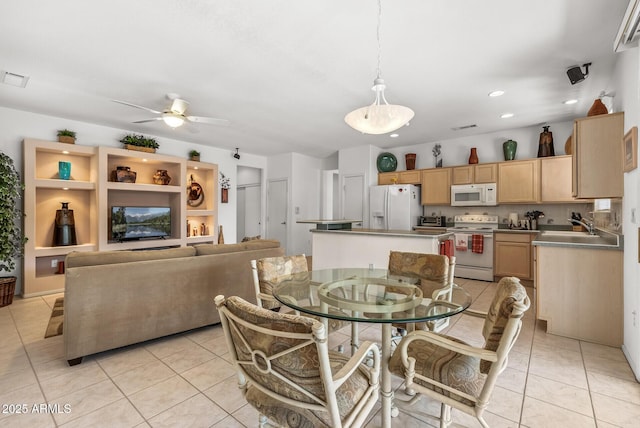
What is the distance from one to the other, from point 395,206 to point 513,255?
214 centimetres

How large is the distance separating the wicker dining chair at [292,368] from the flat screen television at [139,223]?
4.80 metres

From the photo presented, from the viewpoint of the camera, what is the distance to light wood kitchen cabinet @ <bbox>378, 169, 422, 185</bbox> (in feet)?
19.6

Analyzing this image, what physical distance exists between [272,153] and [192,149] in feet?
6.11

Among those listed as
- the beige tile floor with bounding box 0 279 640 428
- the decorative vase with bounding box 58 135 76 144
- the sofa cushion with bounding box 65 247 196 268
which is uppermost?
the decorative vase with bounding box 58 135 76 144

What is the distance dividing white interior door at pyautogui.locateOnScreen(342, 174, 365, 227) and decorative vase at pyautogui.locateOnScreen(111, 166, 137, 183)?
13.5 feet

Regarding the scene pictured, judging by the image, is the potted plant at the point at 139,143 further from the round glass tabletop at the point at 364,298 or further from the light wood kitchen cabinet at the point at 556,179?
the light wood kitchen cabinet at the point at 556,179

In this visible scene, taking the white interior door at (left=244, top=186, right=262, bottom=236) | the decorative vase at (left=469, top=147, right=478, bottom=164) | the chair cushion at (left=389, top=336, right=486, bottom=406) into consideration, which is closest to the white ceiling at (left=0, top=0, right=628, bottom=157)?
the decorative vase at (left=469, top=147, right=478, bottom=164)

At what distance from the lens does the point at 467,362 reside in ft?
4.52

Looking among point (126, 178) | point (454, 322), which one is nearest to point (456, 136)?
point (454, 322)

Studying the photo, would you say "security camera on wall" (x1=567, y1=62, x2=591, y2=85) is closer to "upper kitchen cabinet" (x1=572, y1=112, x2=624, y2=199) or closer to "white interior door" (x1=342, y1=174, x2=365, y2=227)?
"upper kitchen cabinet" (x1=572, y1=112, x2=624, y2=199)

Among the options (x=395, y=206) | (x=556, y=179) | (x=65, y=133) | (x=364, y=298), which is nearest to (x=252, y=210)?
(x=395, y=206)

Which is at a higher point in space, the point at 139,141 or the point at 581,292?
the point at 139,141

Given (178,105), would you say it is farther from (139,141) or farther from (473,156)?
(473,156)

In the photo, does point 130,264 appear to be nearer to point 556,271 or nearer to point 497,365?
point 497,365
